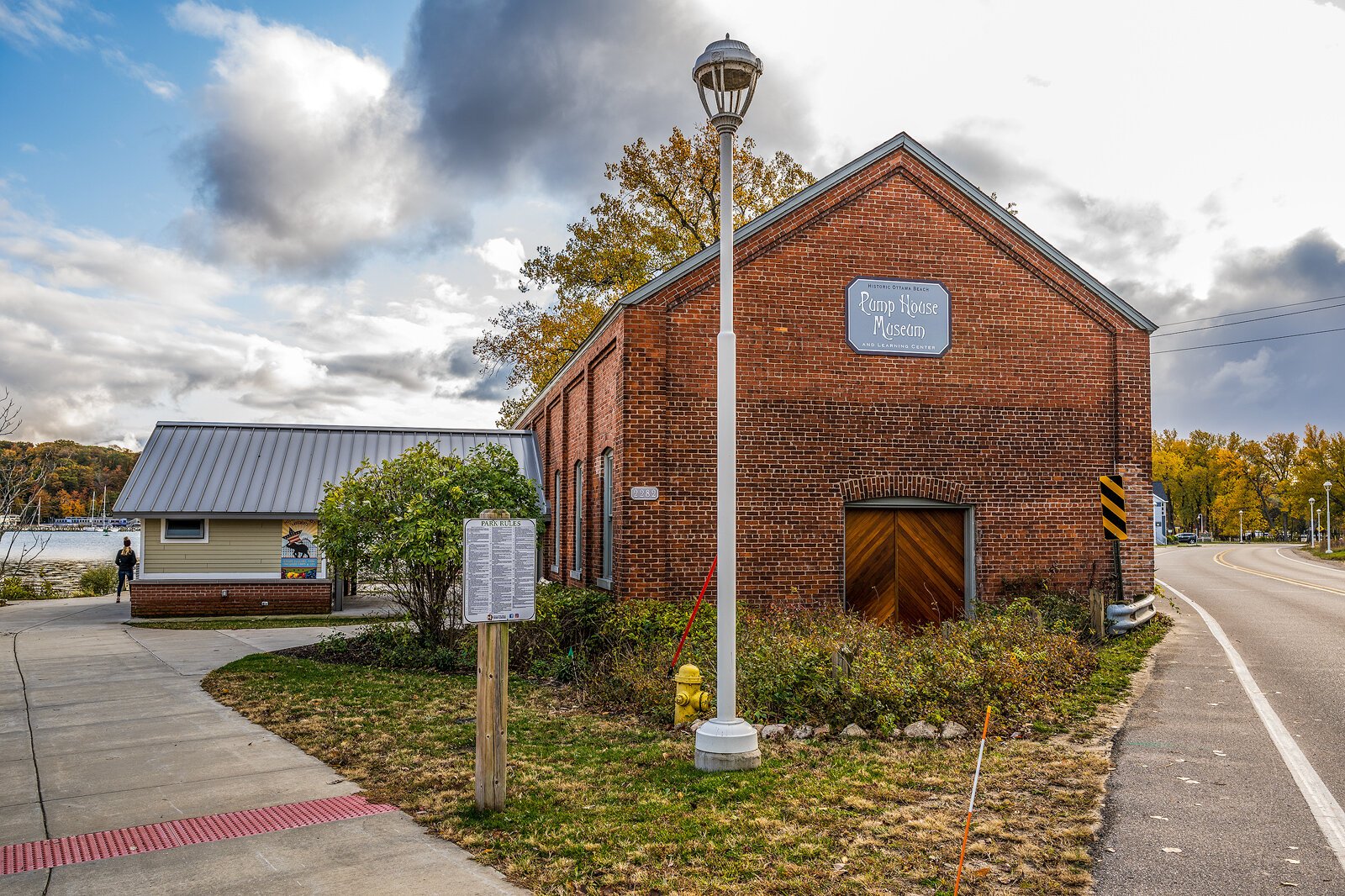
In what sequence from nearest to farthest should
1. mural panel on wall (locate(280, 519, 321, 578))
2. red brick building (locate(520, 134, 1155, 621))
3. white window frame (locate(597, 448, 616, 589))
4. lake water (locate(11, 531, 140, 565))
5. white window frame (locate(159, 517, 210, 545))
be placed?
red brick building (locate(520, 134, 1155, 621))
white window frame (locate(597, 448, 616, 589))
white window frame (locate(159, 517, 210, 545))
mural panel on wall (locate(280, 519, 321, 578))
lake water (locate(11, 531, 140, 565))

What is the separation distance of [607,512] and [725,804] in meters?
10.5

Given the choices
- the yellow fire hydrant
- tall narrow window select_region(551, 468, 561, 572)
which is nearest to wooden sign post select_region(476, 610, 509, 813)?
the yellow fire hydrant

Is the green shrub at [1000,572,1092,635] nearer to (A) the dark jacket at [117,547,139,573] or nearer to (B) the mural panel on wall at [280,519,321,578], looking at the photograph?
(B) the mural panel on wall at [280,519,321,578]

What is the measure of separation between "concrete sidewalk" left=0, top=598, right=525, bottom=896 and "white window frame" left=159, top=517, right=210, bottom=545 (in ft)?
30.2

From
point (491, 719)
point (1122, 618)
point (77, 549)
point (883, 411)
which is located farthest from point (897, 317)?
point (77, 549)

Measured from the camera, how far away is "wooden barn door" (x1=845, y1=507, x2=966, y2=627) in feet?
49.2

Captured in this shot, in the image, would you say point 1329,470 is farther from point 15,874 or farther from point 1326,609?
point 15,874

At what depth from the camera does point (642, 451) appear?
46.2ft

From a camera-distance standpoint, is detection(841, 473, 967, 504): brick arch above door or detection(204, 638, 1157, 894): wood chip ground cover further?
detection(841, 473, 967, 504): brick arch above door

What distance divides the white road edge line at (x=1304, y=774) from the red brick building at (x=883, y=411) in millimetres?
4540

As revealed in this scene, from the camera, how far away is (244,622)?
70.8 feet

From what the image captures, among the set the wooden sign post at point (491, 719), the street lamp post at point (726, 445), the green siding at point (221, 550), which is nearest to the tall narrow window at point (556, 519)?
the green siding at point (221, 550)

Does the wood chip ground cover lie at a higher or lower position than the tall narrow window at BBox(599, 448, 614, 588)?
lower

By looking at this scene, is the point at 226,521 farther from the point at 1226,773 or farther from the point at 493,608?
the point at 1226,773
